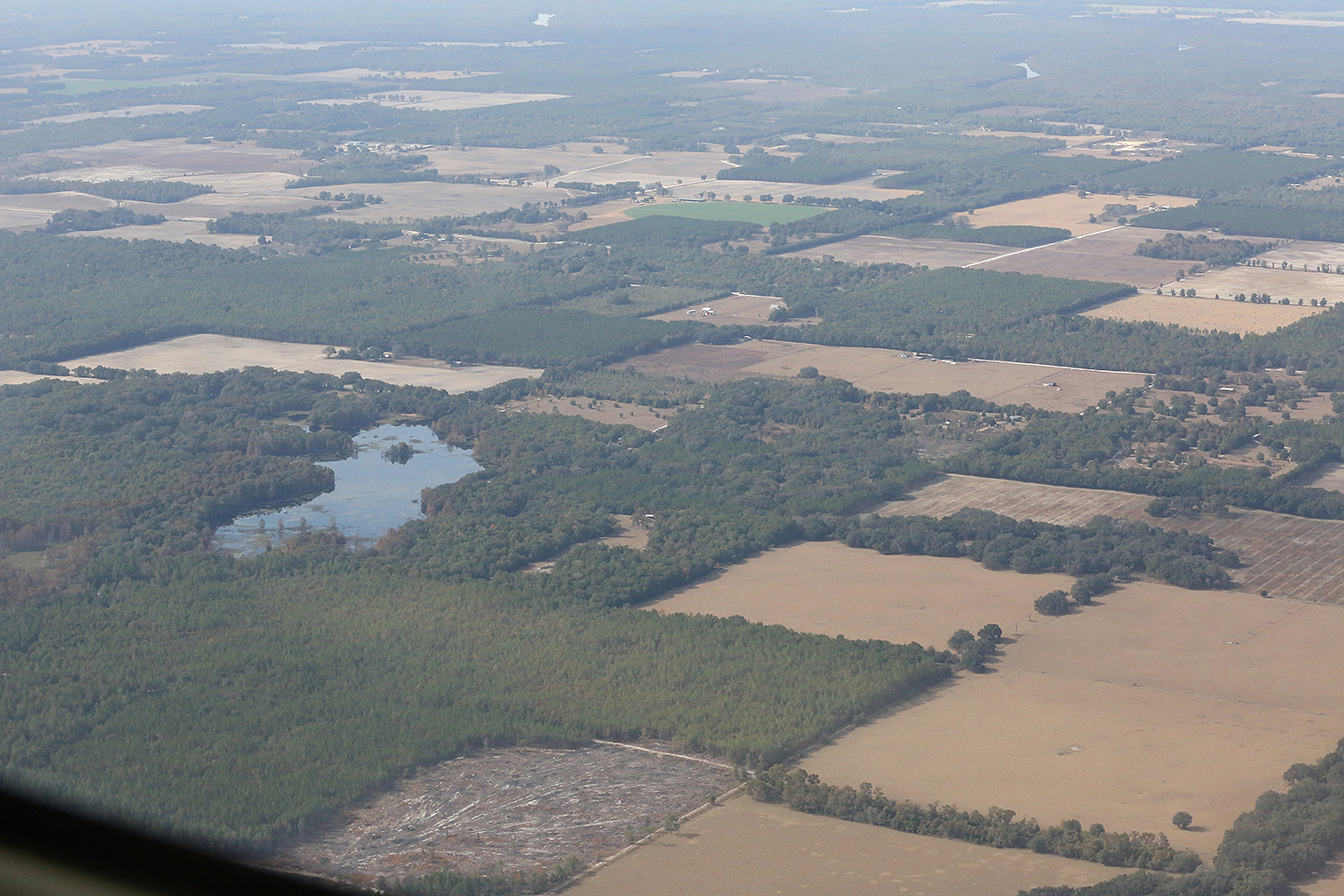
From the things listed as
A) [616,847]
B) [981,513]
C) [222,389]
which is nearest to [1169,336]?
[981,513]

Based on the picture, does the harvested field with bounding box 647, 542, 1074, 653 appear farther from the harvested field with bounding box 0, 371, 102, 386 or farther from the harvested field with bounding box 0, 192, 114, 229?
the harvested field with bounding box 0, 192, 114, 229

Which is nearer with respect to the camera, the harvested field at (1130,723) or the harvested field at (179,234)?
the harvested field at (1130,723)

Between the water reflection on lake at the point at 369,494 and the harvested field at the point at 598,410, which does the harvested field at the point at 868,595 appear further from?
the harvested field at the point at 598,410

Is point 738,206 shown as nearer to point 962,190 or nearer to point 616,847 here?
point 962,190

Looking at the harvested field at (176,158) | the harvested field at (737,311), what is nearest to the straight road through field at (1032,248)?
the harvested field at (737,311)

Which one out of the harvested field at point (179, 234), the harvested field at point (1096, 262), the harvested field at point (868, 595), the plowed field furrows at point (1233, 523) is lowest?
the harvested field at point (868, 595)

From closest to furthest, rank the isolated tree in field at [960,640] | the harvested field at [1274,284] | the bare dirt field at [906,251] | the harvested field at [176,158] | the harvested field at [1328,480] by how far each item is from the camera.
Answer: the isolated tree in field at [960,640], the harvested field at [1328,480], the harvested field at [1274,284], the bare dirt field at [906,251], the harvested field at [176,158]

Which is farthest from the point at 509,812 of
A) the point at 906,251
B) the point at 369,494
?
the point at 906,251

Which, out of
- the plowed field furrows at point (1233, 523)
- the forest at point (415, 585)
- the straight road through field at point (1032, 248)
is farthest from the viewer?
the straight road through field at point (1032, 248)
